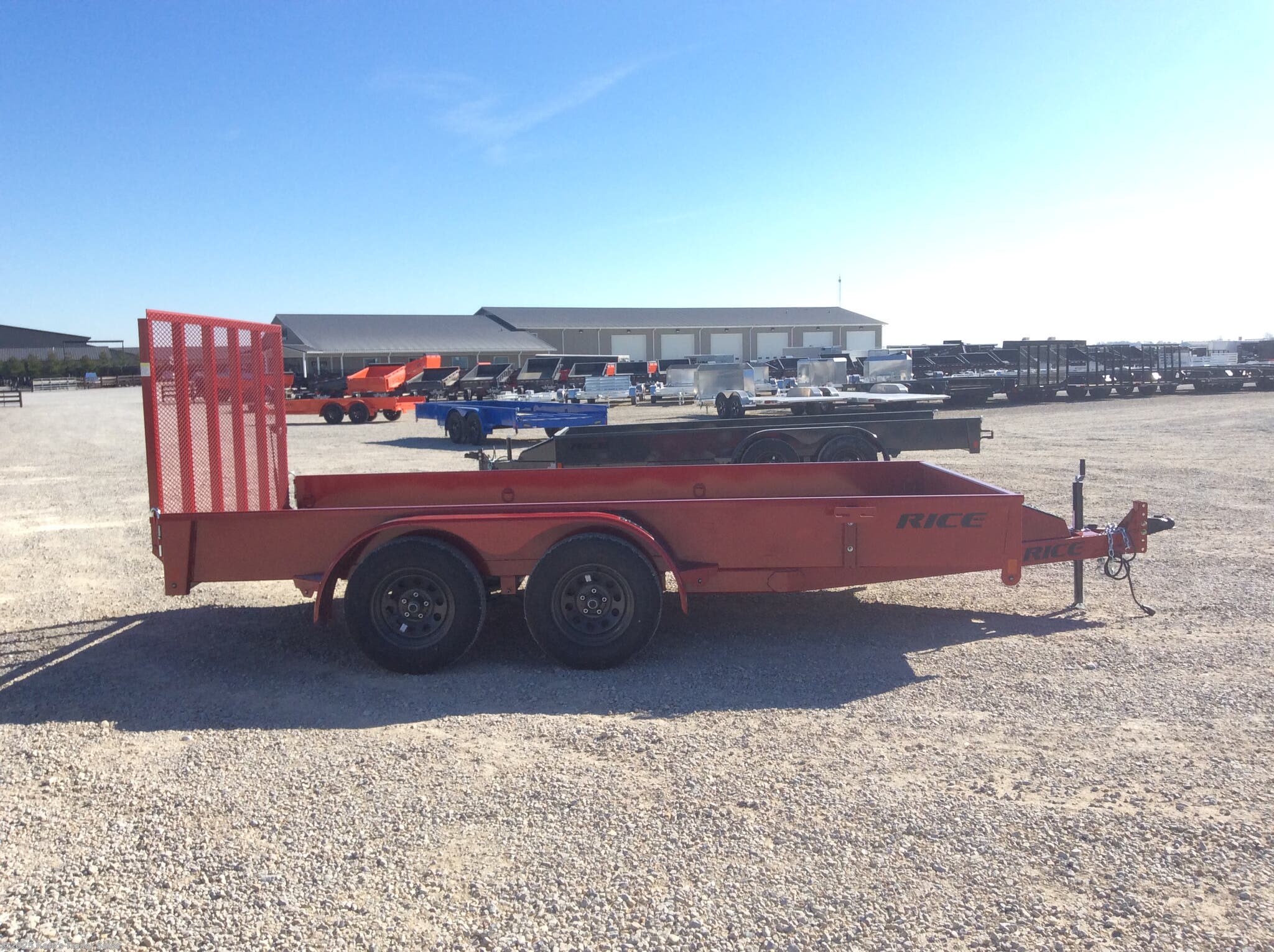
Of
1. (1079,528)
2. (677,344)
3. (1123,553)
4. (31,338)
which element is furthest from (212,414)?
(31,338)

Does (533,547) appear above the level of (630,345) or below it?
below

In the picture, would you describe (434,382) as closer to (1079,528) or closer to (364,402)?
(364,402)

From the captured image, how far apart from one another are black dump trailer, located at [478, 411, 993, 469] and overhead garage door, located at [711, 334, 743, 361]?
66.5 m

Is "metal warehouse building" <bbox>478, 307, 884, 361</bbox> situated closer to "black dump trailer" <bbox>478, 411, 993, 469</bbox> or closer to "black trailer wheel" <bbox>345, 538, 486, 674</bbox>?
"black dump trailer" <bbox>478, 411, 993, 469</bbox>

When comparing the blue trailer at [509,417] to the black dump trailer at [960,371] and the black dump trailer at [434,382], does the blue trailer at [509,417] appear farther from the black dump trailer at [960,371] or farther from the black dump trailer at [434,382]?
the black dump trailer at [434,382]

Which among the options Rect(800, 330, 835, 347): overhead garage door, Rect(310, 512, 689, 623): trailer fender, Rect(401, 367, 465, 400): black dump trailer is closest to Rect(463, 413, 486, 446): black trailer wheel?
Rect(310, 512, 689, 623): trailer fender

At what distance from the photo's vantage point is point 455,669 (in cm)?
582

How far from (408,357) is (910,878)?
65.7m

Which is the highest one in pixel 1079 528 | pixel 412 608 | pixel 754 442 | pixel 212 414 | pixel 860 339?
pixel 860 339

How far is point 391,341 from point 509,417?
50163 mm

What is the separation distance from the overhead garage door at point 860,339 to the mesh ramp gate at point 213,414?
8020cm

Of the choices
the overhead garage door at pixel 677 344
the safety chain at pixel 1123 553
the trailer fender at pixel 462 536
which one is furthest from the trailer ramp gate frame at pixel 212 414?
the overhead garage door at pixel 677 344

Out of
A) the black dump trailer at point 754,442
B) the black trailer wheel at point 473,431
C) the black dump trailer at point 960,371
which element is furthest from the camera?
the black dump trailer at point 960,371

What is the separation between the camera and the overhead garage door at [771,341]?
81750mm
